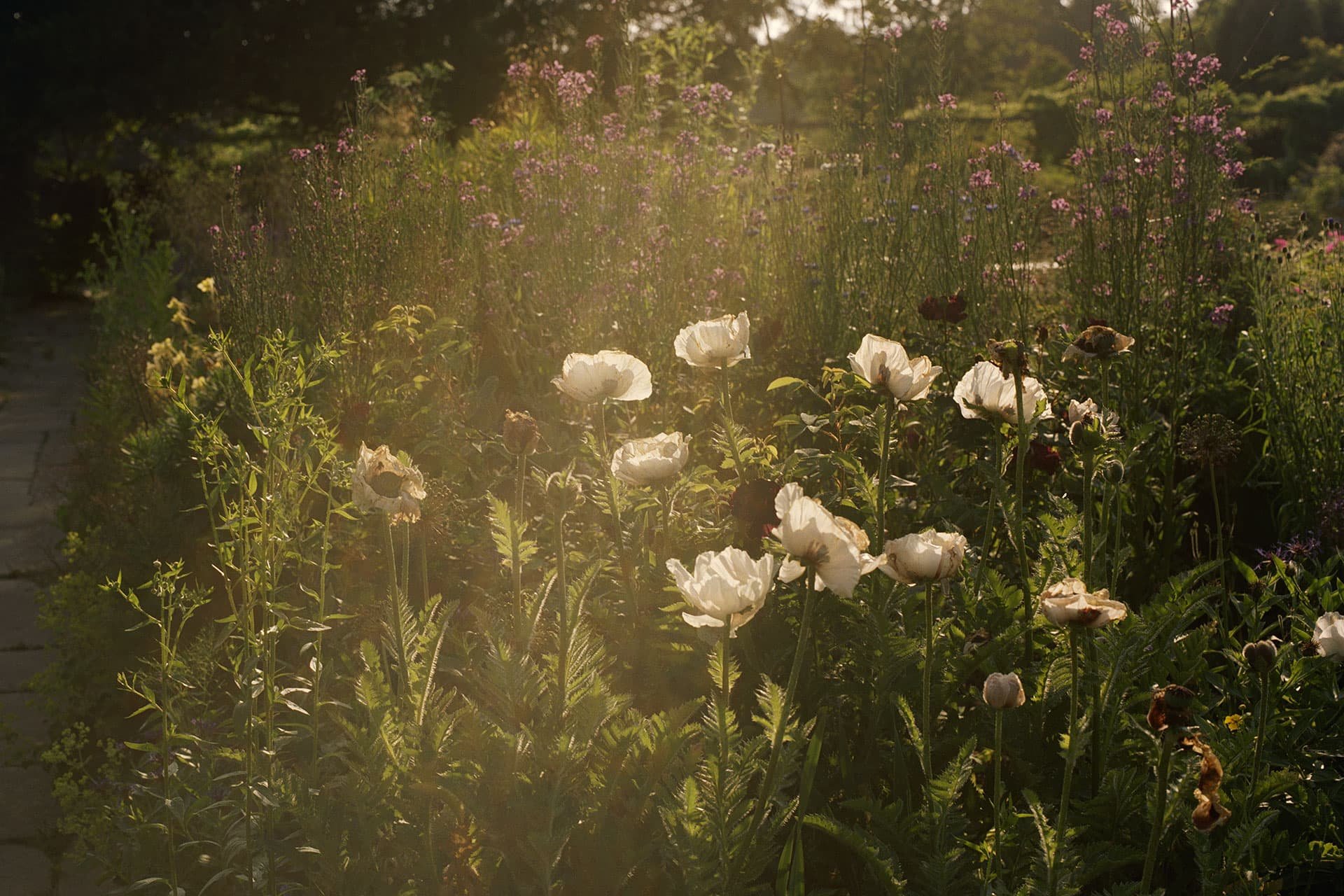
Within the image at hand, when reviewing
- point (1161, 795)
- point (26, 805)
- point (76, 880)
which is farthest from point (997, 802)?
point (26, 805)

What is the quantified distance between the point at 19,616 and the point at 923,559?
339 cm

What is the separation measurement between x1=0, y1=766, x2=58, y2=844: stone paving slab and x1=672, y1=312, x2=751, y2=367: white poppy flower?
1.88 metres

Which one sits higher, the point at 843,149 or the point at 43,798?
the point at 843,149

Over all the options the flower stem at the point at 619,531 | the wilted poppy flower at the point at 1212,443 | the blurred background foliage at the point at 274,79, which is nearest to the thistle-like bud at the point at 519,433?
the flower stem at the point at 619,531

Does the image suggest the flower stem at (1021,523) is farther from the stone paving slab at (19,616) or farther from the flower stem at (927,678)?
the stone paving slab at (19,616)

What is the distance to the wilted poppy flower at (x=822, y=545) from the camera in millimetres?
1149

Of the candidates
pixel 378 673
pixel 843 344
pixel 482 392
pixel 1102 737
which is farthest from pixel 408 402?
pixel 1102 737

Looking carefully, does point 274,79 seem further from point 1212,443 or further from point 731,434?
point 1212,443

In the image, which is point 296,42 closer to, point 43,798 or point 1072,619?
point 43,798

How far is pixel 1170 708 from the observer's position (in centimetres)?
112

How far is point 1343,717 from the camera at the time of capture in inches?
71.9

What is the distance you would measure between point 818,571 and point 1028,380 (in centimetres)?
92

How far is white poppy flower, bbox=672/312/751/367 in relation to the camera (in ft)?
6.09

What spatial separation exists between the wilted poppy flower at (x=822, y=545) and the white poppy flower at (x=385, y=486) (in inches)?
22.4
